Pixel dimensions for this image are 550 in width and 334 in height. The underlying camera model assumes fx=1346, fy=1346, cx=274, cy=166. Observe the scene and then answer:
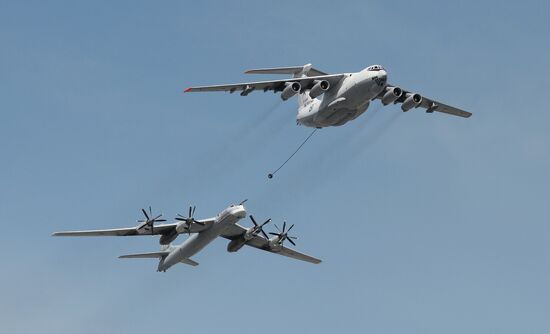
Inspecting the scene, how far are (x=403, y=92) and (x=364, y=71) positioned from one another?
588 cm

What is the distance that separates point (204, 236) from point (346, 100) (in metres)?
9.96

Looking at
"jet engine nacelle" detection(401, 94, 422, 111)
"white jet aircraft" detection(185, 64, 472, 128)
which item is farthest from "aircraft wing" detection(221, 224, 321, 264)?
"jet engine nacelle" detection(401, 94, 422, 111)

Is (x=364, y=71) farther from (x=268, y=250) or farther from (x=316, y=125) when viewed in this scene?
(x=268, y=250)

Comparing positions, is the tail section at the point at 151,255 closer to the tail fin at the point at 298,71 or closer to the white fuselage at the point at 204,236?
the white fuselage at the point at 204,236

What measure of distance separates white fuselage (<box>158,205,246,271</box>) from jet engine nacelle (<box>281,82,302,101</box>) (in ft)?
19.5

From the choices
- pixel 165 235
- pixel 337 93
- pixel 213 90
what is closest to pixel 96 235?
pixel 165 235

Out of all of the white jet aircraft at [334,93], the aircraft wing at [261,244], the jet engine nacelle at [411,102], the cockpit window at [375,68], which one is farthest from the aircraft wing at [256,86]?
the aircraft wing at [261,244]

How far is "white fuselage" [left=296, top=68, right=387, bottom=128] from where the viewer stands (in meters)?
65.2

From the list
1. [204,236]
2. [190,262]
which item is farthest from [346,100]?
[190,262]

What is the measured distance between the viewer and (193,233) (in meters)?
68.4

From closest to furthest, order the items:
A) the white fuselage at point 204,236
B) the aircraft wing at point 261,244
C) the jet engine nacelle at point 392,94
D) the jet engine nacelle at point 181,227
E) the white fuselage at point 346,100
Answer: the white fuselage at point 346,100
the white fuselage at point 204,236
the jet engine nacelle at point 181,227
the jet engine nacelle at point 392,94
the aircraft wing at point 261,244

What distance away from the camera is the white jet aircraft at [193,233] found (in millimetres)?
67250

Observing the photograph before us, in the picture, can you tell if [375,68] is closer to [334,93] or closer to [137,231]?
[334,93]

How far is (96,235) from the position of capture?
68500 mm
